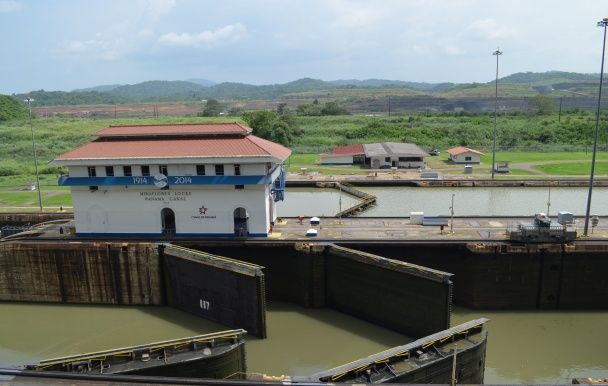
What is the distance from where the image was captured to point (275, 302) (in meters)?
31.5

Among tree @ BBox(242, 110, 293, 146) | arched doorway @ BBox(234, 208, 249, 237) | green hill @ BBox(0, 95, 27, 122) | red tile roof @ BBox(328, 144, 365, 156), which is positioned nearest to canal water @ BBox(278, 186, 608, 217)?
arched doorway @ BBox(234, 208, 249, 237)

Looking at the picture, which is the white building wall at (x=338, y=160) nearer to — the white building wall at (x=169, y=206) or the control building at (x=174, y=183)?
the control building at (x=174, y=183)

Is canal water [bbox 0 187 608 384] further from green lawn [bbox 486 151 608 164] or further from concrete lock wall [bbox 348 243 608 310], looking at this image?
green lawn [bbox 486 151 608 164]

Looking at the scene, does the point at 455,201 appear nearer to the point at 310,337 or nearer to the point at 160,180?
the point at 310,337

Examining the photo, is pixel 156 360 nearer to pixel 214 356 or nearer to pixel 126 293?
pixel 214 356

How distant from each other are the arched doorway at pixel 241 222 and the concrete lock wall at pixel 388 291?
602 cm

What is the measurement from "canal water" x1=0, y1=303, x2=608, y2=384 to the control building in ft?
18.2

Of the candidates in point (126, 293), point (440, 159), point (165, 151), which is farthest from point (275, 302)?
point (440, 159)

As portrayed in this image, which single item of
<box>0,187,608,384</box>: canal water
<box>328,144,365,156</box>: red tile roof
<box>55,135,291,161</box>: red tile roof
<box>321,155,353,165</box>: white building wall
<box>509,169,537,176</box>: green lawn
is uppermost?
<box>55,135,291,161</box>: red tile roof

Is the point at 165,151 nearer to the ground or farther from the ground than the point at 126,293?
farther from the ground

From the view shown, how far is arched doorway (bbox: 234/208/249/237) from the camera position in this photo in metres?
32.6

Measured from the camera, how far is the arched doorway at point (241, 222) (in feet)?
107

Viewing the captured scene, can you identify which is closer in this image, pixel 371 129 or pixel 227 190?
pixel 227 190

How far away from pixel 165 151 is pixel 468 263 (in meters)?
20.0
